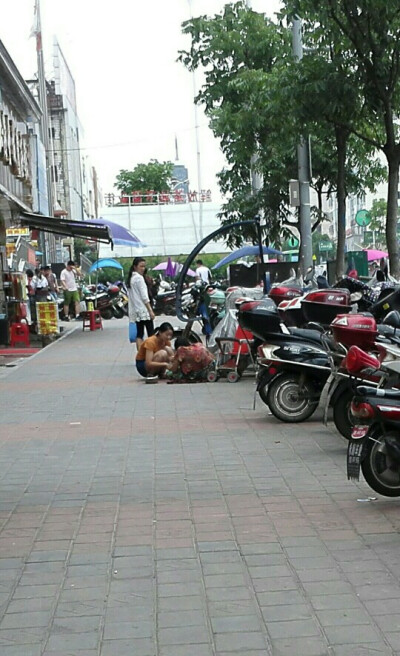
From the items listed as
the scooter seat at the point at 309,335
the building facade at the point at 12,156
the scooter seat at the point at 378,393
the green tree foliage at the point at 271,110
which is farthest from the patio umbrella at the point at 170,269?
the scooter seat at the point at 378,393

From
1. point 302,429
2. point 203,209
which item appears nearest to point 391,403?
point 302,429

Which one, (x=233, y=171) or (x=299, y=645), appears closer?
(x=299, y=645)

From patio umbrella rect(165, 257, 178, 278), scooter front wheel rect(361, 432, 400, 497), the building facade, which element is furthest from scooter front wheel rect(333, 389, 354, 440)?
patio umbrella rect(165, 257, 178, 278)

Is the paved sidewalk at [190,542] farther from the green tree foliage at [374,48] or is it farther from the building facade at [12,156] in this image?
the building facade at [12,156]

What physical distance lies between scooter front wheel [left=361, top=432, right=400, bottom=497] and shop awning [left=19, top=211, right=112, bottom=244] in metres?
16.5

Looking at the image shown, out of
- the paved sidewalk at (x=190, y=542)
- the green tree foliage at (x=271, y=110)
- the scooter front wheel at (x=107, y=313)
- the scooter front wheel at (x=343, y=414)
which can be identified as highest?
the green tree foliage at (x=271, y=110)

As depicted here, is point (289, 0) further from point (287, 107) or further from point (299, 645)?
point (299, 645)

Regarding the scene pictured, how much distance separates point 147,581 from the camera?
5.20 meters

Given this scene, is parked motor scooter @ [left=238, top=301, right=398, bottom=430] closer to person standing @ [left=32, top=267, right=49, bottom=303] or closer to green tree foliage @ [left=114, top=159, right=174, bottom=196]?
person standing @ [left=32, top=267, right=49, bottom=303]

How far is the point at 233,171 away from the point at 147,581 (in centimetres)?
2522

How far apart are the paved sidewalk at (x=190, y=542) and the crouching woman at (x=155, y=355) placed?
3.37 m

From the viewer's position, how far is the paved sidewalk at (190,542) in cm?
443

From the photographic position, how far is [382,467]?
6.64m

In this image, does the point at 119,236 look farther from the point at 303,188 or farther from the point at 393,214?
the point at 393,214
